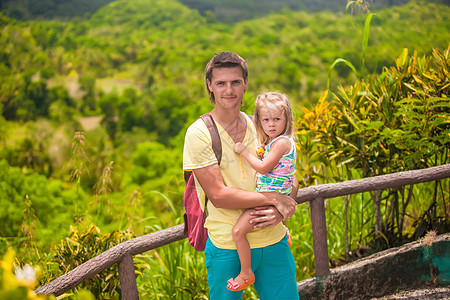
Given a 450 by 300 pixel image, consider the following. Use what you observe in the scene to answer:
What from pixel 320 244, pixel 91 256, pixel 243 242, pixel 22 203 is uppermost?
pixel 243 242

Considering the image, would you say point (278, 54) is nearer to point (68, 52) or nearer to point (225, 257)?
point (68, 52)

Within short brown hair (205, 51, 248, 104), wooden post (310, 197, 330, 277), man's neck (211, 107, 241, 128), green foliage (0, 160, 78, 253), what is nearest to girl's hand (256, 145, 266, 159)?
man's neck (211, 107, 241, 128)

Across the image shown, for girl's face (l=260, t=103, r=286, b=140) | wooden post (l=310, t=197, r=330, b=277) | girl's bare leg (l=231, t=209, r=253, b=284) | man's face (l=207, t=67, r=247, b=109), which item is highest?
man's face (l=207, t=67, r=247, b=109)

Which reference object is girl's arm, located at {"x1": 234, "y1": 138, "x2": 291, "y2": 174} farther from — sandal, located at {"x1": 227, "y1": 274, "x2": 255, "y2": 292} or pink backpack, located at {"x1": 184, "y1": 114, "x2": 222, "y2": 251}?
sandal, located at {"x1": 227, "y1": 274, "x2": 255, "y2": 292}

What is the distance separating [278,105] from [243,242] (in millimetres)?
434

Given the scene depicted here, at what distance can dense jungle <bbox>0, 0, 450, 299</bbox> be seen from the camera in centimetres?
225

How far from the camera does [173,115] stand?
1720 cm

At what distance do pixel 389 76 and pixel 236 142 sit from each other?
1.52 m

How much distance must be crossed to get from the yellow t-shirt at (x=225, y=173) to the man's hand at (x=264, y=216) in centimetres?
4

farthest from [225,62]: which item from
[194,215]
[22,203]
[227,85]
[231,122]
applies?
[22,203]

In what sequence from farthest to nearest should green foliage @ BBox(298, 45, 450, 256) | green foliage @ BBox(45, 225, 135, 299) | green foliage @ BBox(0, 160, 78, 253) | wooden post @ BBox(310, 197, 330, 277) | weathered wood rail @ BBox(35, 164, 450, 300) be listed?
green foliage @ BBox(0, 160, 78, 253)
green foliage @ BBox(298, 45, 450, 256)
wooden post @ BBox(310, 197, 330, 277)
green foliage @ BBox(45, 225, 135, 299)
weathered wood rail @ BBox(35, 164, 450, 300)

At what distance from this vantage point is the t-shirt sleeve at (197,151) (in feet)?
3.79

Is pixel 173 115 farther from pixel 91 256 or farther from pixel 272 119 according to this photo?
pixel 272 119

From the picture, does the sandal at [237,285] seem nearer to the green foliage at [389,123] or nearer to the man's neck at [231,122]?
the man's neck at [231,122]
